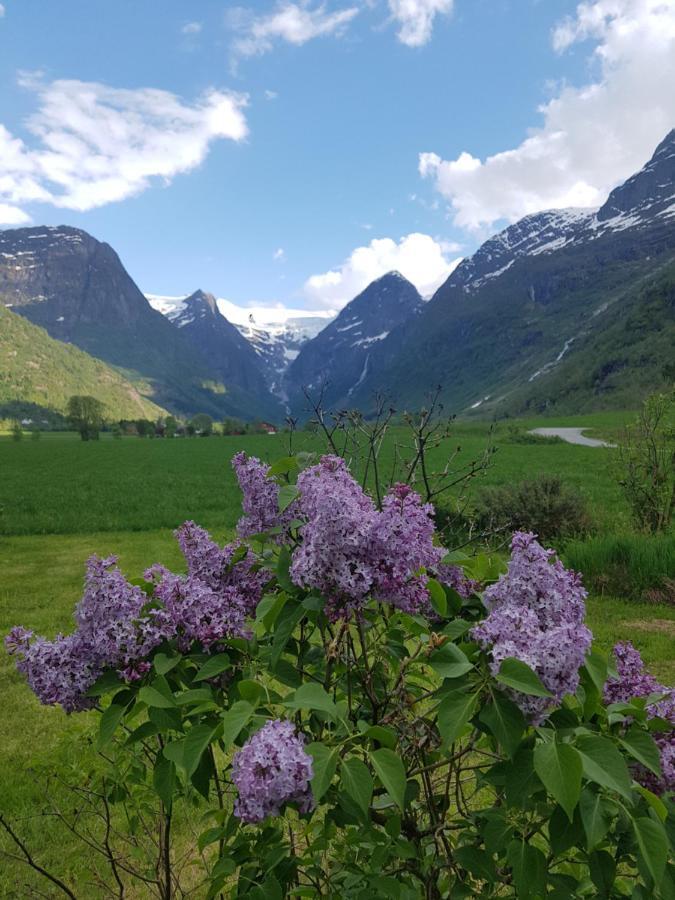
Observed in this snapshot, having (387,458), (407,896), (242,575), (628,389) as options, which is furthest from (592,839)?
(628,389)

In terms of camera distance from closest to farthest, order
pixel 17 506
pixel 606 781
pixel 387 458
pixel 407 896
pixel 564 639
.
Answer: pixel 606 781 → pixel 564 639 → pixel 407 896 → pixel 17 506 → pixel 387 458

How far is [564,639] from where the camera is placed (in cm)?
168

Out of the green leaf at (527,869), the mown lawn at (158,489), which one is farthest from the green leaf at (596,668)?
the mown lawn at (158,489)

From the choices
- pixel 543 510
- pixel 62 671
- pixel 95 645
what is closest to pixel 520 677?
pixel 95 645

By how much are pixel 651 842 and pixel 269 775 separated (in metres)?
1.04

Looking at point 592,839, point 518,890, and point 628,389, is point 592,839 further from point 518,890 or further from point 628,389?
point 628,389

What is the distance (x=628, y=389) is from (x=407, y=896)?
6235 inches

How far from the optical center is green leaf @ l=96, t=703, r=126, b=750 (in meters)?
2.02

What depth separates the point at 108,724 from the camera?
2.06 meters

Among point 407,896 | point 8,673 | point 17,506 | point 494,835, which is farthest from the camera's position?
point 17,506

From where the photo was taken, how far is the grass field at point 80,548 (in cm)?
509

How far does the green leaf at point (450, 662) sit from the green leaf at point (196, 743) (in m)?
0.77

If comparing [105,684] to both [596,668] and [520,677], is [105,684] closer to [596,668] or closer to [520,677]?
[520,677]

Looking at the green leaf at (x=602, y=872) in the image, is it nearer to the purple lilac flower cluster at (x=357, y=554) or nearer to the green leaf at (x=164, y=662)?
the purple lilac flower cluster at (x=357, y=554)
